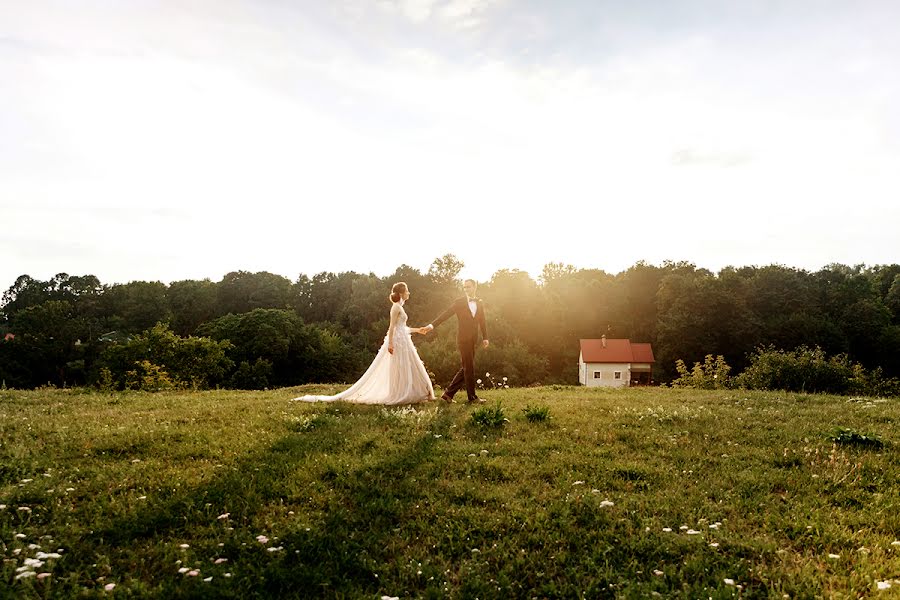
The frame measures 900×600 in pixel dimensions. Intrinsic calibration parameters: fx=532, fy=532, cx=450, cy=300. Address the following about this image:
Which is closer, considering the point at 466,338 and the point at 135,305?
the point at 466,338

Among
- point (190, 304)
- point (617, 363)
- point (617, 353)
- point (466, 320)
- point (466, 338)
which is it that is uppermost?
point (190, 304)

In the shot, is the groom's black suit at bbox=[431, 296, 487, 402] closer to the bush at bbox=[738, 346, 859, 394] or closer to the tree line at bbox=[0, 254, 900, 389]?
the bush at bbox=[738, 346, 859, 394]

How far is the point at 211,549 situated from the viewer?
5566mm

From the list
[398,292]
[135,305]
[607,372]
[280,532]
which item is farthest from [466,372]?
[135,305]

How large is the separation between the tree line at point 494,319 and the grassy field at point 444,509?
1685 inches

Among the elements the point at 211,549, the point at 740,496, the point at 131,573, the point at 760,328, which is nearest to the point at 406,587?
the point at 211,549

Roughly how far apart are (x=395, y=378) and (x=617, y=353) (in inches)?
2219

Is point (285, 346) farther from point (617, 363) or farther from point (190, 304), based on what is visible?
point (617, 363)

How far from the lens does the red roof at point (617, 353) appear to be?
65812mm

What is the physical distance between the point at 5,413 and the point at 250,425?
619cm

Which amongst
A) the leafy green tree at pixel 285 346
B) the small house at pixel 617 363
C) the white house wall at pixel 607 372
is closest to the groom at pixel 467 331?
the leafy green tree at pixel 285 346

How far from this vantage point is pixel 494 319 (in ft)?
205

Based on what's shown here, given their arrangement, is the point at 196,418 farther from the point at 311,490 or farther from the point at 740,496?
the point at 740,496

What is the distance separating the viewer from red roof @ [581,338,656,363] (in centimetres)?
6581
